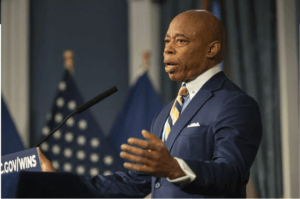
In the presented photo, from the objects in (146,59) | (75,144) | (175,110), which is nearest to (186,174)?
(175,110)

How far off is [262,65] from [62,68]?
2552 mm

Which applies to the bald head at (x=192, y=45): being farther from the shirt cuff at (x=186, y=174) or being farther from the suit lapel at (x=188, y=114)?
the shirt cuff at (x=186, y=174)

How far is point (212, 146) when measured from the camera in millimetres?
1168

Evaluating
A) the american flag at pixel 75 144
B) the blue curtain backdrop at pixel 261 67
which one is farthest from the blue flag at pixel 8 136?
the blue curtain backdrop at pixel 261 67

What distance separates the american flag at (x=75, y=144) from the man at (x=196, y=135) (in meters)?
2.70

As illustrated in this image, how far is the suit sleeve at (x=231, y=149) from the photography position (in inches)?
37.4

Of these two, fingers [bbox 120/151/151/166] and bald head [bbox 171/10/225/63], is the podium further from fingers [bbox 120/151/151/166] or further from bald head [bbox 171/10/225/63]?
bald head [bbox 171/10/225/63]

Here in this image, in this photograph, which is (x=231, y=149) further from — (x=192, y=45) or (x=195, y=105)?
(x=192, y=45)

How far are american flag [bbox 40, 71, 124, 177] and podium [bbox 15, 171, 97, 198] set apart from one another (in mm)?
2940

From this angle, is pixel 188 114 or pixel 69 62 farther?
pixel 69 62

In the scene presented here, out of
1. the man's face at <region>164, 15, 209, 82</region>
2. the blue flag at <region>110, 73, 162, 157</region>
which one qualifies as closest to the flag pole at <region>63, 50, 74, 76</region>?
the blue flag at <region>110, 73, 162, 157</region>

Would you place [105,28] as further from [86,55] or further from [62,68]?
[62,68]

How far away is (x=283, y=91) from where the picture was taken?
3.78 metres

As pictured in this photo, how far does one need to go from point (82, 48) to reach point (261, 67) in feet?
7.67
